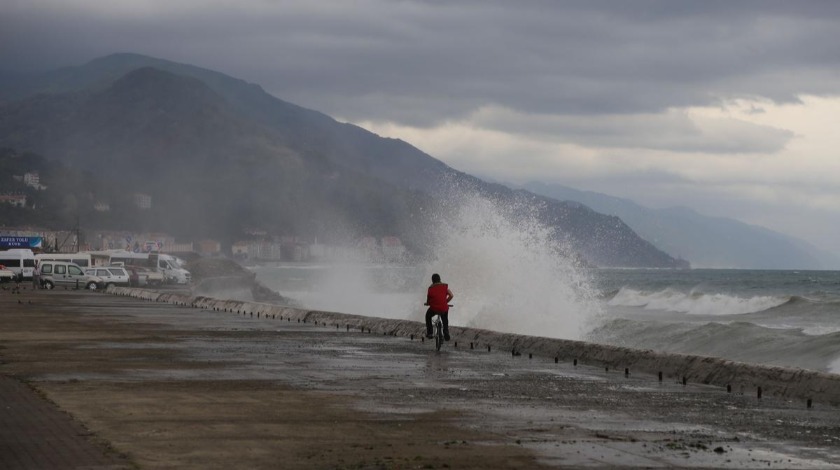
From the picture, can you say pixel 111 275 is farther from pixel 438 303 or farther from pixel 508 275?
pixel 438 303

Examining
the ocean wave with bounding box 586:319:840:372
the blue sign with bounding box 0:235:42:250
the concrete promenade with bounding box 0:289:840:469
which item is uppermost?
the blue sign with bounding box 0:235:42:250

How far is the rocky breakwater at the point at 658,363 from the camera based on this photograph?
1612cm

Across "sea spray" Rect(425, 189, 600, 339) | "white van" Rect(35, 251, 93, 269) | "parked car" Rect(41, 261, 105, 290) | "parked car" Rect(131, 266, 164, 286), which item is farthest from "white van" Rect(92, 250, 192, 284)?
"sea spray" Rect(425, 189, 600, 339)

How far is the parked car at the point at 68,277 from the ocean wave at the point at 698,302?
3681cm

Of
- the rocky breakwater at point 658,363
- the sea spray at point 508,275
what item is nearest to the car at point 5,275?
the sea spray at point 508,275

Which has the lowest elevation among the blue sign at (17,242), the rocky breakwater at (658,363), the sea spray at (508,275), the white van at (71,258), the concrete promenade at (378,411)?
the concrete promenade at (378,411)

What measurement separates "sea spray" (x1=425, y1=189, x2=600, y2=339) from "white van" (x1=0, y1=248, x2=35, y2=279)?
52070 millimetres

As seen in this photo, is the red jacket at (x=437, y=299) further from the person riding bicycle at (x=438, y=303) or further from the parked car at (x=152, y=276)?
the parked car at (x=152, y=276)

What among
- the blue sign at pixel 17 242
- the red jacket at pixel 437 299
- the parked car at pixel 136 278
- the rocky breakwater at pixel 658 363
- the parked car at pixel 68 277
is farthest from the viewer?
the blue sign at pixel 17 242

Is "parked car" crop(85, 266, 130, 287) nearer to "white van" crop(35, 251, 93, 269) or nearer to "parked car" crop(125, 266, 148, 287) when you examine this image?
"parked car" crop(125, 266, 148, 287)

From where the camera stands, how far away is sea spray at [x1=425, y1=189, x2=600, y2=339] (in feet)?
146

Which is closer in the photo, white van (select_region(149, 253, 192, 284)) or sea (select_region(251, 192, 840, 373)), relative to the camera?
sea (select_region(251, 192, 840, 373))

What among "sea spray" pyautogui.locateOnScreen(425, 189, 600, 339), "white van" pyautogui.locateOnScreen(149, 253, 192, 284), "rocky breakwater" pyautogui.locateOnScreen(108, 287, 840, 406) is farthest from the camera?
"white van" pyautogui.locateOnScreen(149, 253, 192, 284)

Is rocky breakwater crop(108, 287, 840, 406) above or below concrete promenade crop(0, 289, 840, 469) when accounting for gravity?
above
